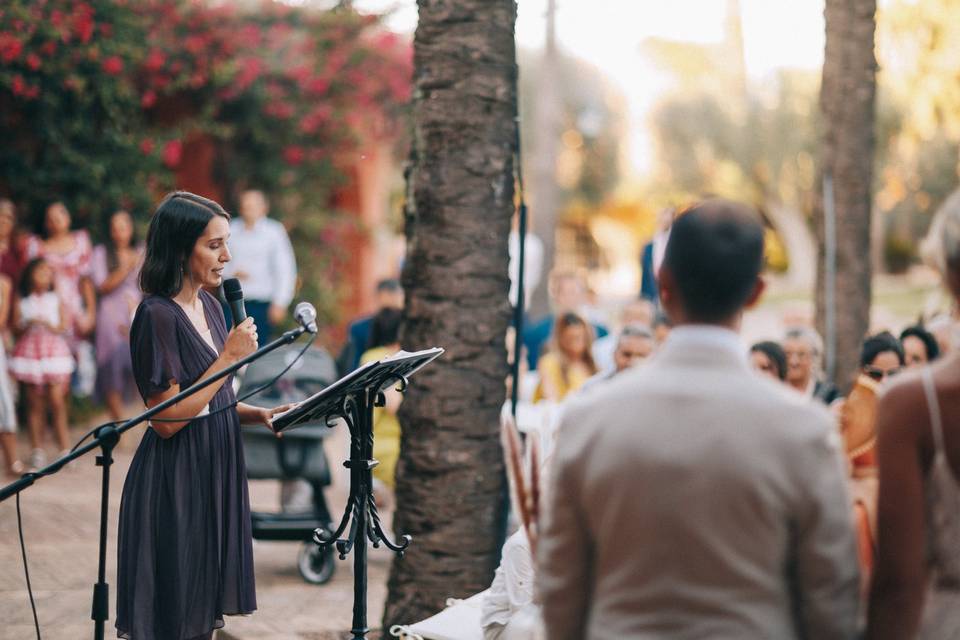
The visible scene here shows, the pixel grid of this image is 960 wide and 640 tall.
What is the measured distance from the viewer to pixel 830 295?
32.6ft

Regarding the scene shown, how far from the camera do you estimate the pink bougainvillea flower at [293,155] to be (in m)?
15.2

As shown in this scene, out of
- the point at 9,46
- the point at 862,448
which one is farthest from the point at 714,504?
the point at 9,46

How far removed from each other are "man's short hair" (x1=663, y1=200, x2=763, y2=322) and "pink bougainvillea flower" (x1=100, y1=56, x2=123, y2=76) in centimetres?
1074

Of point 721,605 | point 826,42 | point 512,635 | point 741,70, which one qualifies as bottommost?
point 512,635

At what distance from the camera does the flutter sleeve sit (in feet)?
13.5

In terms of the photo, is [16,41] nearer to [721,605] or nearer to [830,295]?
[830,295]

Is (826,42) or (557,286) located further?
(557,286)

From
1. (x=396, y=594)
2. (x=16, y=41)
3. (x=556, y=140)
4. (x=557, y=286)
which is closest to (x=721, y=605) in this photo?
(x=396, y=594)

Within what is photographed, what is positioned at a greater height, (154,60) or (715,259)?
(154,60)

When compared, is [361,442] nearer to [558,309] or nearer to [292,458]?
[292,458]

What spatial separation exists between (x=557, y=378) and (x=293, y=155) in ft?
22.0

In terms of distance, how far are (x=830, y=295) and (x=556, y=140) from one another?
8684 mm

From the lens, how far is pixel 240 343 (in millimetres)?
4062

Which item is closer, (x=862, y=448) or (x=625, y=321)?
(x=862, y=448)
